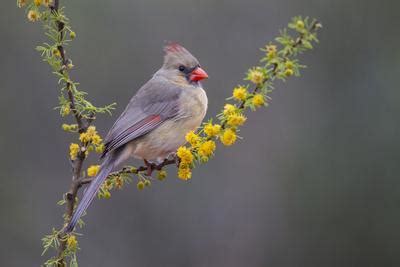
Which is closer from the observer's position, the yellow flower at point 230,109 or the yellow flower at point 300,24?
the yellow flower at point 300,24

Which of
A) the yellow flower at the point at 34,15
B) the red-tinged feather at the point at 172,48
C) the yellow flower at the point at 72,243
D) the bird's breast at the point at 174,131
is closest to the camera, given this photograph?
the yellow flower at the point at 72,243

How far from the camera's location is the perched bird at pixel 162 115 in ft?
13.8

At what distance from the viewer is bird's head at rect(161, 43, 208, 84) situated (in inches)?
187

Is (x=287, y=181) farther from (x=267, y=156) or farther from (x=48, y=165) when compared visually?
(x=48, y=165)

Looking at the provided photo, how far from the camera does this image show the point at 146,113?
4.52m

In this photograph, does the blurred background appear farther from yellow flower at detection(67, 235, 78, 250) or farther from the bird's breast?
yellow flower at detection(67, 235, 78, 250)

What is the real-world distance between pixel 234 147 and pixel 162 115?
5.04m

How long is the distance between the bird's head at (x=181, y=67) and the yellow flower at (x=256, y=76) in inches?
87.4

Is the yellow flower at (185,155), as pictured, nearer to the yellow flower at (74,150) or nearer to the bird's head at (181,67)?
the yellow flower at (74,150)

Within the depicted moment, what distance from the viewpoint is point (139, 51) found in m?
9.06

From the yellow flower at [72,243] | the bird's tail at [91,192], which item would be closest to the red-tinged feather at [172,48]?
the bird's tail at [91,192]

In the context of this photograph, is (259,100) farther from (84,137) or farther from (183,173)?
(84,137)

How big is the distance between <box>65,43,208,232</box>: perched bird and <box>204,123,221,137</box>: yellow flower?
115 centimetres

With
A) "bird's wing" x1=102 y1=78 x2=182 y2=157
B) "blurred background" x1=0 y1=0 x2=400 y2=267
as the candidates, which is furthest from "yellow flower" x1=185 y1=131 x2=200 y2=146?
"blurred background" x1=0 y1=0 x2=400 y2=267
